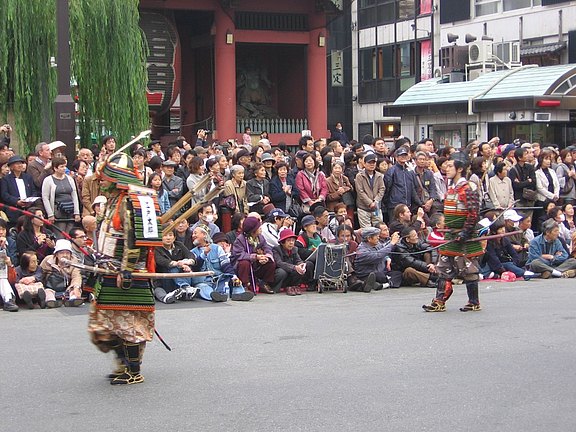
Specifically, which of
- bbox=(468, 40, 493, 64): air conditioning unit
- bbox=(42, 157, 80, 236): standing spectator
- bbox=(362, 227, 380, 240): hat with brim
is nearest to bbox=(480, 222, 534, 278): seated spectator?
bbox=(362, 227, 380, 240): hat with brim

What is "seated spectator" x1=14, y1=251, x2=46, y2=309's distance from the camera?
1177cm

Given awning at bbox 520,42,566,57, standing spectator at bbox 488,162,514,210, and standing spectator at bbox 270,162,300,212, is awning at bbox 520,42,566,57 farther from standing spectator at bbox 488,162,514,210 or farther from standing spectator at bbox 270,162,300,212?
standing spectator at bbox 270,162,300,212

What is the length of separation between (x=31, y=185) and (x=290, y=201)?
155 inches

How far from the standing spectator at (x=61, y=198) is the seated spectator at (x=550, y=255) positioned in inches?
280

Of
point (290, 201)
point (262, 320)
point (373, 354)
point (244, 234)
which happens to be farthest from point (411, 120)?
point (373, 354)

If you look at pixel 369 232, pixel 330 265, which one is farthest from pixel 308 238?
pixel 369 232

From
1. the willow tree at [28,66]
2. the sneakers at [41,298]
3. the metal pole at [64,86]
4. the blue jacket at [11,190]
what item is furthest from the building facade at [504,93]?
the sneakers at [41,298]

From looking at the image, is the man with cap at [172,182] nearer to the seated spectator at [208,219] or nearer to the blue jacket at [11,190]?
the seated spectator at [208,219]

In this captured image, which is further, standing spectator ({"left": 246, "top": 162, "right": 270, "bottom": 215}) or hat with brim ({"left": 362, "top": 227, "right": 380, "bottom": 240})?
standing spectator ({"left": 246, "top": 162, "right": 270, "bottom": 215})

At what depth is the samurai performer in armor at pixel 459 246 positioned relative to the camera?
11312mm

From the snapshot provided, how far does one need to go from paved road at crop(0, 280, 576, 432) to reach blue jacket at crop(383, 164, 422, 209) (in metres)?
3.51

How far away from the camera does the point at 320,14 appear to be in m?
30.8

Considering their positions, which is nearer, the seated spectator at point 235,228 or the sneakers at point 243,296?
the sneakers at point 243,296

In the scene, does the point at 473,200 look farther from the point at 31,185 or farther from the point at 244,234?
the point at 31,185
